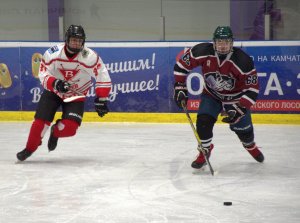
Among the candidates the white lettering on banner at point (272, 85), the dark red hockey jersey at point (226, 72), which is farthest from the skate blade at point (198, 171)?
the white lettering on banner at point (272, 85)

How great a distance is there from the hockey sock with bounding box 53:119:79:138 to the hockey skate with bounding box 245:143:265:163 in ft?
4.30

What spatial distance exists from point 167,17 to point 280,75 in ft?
5.61

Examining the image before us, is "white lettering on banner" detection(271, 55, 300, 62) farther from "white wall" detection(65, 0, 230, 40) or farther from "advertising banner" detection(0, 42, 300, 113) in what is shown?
"white wall" detection(65, 0, 230, 40)

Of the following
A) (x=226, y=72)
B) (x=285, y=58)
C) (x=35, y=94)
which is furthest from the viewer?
(x=35, y=94)

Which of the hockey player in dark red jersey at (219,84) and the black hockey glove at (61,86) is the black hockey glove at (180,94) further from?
the black hockey glove at (61,86)

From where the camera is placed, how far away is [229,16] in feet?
28.5

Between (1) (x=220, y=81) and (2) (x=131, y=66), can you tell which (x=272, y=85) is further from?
(1) (x=220, y=81)

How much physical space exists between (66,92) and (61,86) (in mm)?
162

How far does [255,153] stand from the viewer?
564cm

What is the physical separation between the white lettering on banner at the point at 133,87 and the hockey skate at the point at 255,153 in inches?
89.4

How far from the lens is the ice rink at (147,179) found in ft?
13.6

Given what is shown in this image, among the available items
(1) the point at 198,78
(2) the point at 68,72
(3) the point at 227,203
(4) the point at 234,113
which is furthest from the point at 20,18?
(3) the point at 227,203

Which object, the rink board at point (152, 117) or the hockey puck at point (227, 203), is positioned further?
the rink board at point (152, 117)

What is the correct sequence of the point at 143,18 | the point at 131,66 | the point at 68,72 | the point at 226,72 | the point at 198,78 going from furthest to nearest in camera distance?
the point at 143,18 → the point at 131,66 → the point at 198,78 → the point at 68,72 → the point at 226,72
